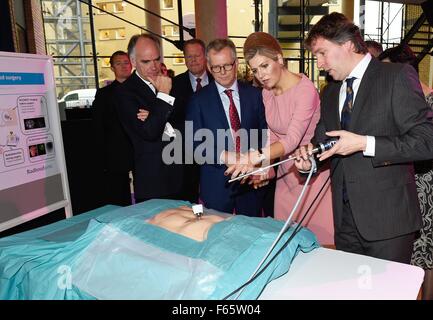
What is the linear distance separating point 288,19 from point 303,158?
30.0 feet

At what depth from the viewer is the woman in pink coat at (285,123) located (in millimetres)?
1821

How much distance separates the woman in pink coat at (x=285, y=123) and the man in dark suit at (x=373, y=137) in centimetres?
28

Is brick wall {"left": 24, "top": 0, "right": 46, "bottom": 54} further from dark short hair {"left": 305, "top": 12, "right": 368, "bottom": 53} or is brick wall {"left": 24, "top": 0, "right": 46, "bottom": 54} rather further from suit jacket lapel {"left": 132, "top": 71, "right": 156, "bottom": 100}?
dark short hair {"left": 305, "top": 12, "right": 368, "bottom": 53}

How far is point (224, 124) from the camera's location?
203 cm

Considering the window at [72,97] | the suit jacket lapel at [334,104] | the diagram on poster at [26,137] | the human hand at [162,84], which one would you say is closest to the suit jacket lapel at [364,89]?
the suit jacket lapel at [334,104]

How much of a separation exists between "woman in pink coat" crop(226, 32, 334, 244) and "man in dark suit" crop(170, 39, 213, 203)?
2.20ft

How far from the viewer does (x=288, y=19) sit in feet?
31.9

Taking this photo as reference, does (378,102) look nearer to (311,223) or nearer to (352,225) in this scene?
(352,225)

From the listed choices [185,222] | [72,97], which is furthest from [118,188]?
[72,97]

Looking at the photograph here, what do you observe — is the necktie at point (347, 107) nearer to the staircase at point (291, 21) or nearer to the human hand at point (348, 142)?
the human hand at point (348, 142)

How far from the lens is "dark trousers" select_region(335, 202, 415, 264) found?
4.81 ft
